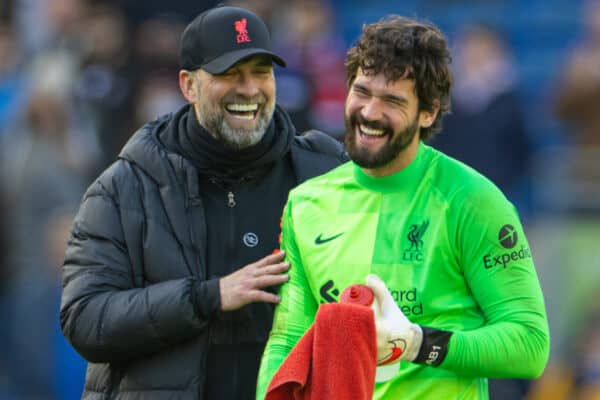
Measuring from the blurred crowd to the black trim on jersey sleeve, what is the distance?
4387 millimetres

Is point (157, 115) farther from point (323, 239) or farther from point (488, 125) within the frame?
point (323, 239)

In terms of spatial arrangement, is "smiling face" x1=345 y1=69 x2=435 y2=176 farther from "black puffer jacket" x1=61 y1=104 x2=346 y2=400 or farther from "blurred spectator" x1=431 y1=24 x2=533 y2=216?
"blurred spectator" x1=431 y1=24 x2=533 y2=216

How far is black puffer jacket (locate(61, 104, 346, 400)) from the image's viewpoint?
485 cm

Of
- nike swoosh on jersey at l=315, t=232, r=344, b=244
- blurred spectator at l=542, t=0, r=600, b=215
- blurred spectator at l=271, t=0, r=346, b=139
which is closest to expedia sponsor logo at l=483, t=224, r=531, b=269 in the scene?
nike swoosh on jersey at l=315, t=232, r=344, b=244

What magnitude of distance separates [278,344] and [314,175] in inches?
39.4

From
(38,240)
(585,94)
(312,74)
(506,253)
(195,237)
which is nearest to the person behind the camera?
(506,253)

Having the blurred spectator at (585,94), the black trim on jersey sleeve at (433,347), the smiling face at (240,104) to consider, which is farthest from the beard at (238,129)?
the blurred spectator at (585,94)

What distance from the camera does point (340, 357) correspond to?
4.05 meters

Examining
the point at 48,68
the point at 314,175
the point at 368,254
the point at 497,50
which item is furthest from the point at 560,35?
the point at 368,254

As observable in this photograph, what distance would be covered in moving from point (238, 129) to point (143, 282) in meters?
0.69

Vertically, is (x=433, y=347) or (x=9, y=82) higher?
(x=9, y=82)

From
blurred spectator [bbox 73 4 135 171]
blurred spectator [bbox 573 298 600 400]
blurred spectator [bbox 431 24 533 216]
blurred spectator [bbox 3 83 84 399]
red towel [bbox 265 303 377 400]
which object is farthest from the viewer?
blurred spectator [bbox 73 4 135 171]

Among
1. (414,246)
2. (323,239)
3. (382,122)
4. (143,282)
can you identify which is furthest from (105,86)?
(414,246)

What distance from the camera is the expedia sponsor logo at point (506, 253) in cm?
419
